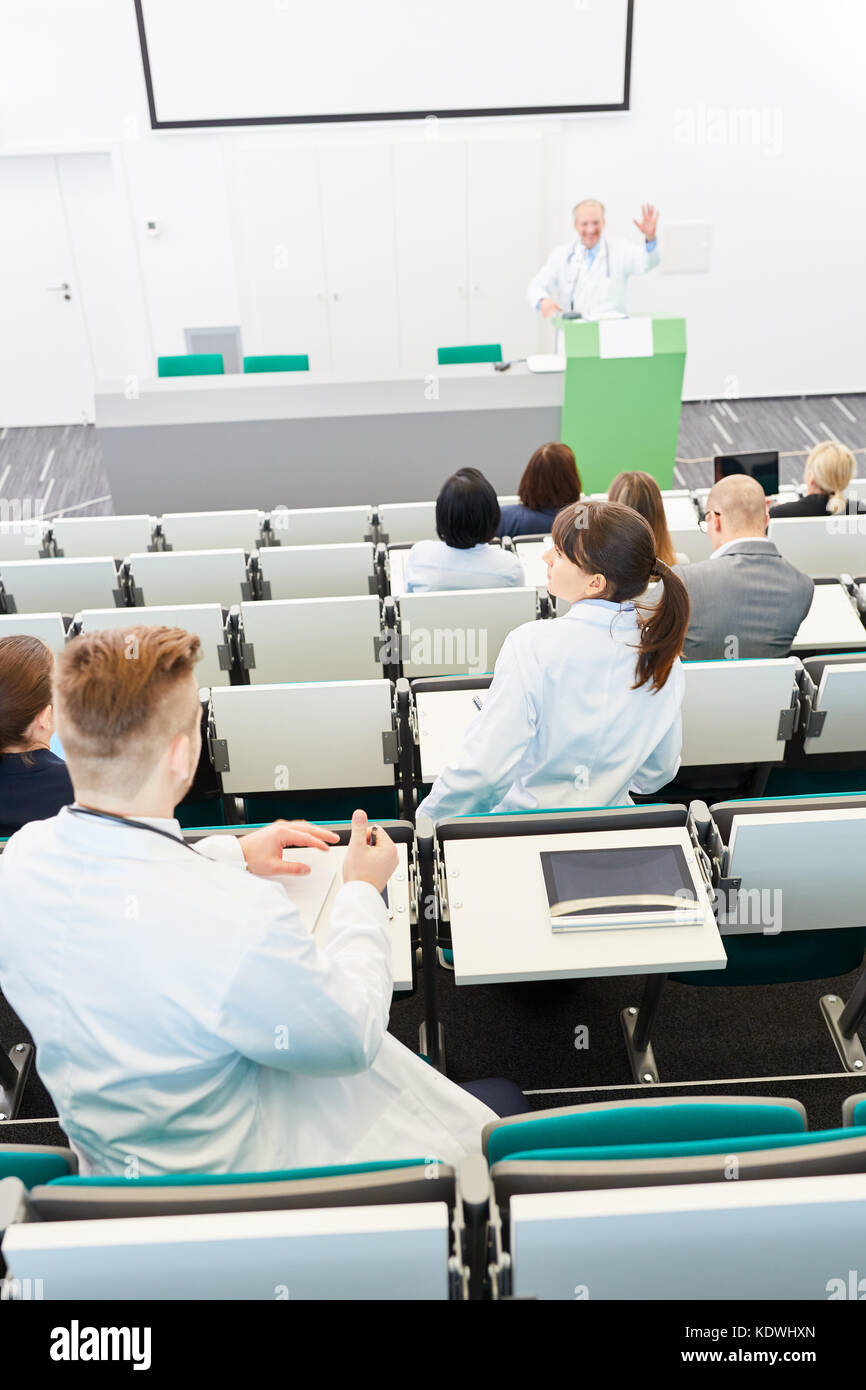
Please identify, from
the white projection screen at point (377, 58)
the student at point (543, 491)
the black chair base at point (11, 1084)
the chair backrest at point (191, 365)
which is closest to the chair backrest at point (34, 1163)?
the black chair base at point (11, 1084)

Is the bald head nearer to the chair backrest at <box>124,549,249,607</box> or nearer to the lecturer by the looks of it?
the chair backrest at <box>124,549,249,607</box>

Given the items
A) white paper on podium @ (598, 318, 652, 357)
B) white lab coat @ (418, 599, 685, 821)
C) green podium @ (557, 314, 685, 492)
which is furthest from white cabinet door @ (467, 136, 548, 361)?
white lab coat @ (418, 599, 685, 821)

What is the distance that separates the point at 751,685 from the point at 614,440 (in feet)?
11.8

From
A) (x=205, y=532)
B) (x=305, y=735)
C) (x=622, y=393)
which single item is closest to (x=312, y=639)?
(x=305, y=735)

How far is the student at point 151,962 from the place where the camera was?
1.34 m

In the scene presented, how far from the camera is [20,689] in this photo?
238 cm

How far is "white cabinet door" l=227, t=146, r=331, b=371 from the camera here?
8.12m

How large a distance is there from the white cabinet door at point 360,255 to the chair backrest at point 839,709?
580 cm

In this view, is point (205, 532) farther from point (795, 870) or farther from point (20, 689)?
point (795, 870)

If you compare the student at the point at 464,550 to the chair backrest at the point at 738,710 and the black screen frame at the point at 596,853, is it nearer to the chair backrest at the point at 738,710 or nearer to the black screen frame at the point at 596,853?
the chair backrest at the point at 738,710

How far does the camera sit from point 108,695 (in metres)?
1.37

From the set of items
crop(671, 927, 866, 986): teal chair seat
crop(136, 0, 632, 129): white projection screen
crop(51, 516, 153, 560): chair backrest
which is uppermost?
crop(136, 0, 632, 129): white projection screen

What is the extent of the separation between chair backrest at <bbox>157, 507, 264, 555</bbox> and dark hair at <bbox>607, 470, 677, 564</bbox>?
6.86 feet
